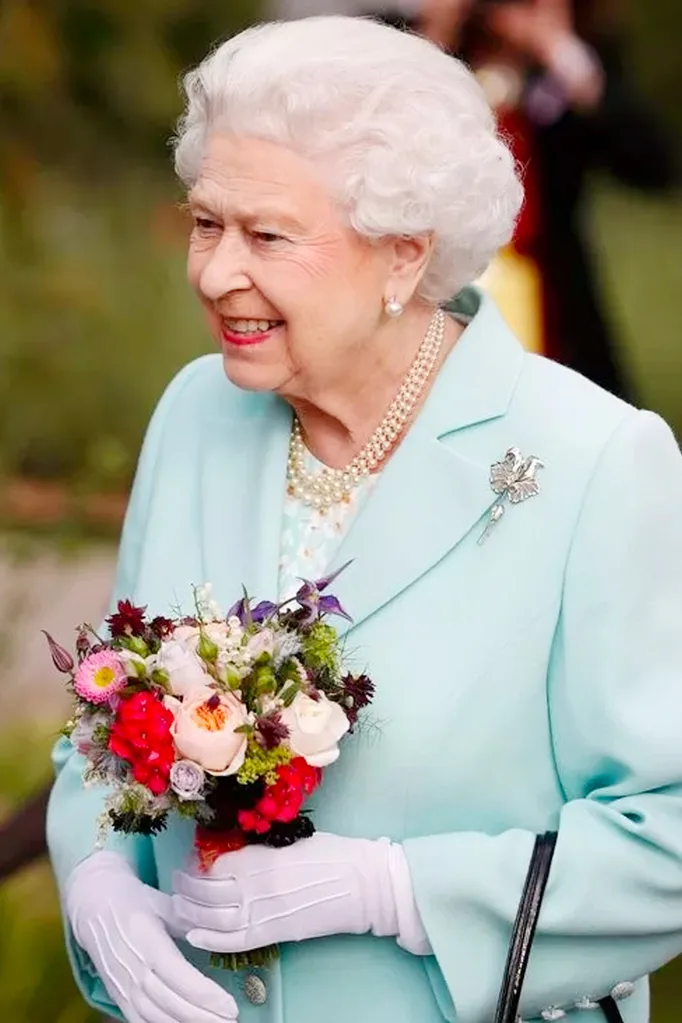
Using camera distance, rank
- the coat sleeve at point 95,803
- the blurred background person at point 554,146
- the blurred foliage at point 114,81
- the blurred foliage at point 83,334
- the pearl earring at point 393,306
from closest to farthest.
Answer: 1. the pearl earring at point 393,306
2. the coat sleeve at point 95,803
3. the blurred background person at point 554,146
4. the blurred foliage at point 83,334
5. the blurred foliage at point 114,81

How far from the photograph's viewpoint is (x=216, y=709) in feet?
7.00

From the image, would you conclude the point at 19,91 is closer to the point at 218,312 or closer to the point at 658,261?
the point at 658,261

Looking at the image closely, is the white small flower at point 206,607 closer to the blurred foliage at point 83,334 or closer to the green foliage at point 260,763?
the green foliage at point 260,763

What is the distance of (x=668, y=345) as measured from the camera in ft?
29.3

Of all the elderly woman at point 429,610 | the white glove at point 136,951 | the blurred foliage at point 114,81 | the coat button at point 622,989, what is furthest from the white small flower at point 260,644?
the blurred foliage at point 114,81

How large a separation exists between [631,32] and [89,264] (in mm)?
2666

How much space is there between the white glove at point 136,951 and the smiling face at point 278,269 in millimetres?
662

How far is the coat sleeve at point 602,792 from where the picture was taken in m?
2.29

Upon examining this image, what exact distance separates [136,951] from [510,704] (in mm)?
554

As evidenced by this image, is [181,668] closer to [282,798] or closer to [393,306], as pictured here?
[282,798]

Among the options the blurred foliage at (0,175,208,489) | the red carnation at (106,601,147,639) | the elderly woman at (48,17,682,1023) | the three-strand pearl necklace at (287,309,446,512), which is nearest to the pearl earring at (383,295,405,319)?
the elderly woman at (48,17,682,1023)

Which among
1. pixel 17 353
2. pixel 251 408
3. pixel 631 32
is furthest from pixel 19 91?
pixel 251 408

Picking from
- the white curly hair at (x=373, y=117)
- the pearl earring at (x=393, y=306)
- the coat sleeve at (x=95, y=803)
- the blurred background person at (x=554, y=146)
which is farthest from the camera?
the blurred background person at (x=554, y=146)

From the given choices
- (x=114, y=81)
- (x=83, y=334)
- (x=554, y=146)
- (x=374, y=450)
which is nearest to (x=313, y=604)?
(x=374, y=450)
